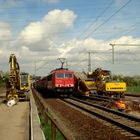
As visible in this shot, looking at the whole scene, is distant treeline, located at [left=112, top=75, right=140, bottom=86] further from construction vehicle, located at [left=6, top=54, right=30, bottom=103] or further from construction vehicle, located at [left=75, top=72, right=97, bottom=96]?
construction vehicle, located at [left=6, top=54, right=30, bottom=103]

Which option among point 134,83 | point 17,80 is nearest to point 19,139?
point 17,80

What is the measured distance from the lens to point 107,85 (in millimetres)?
46344

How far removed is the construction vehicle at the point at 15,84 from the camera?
41.5 m

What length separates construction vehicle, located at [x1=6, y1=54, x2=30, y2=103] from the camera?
41.5 meters

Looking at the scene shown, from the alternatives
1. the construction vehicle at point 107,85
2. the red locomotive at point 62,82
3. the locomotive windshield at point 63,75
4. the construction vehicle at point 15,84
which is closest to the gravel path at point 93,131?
the construction vehicle at point 15,84

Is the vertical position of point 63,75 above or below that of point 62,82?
above

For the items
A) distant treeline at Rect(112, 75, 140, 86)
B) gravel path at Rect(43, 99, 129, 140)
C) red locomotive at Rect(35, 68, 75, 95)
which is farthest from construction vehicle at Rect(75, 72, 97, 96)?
distant treeline at Rect(112, 75, 140, 86)

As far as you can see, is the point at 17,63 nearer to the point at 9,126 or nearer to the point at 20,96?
the point at 20,96

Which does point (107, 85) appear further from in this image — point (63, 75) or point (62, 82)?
point (63, 75)

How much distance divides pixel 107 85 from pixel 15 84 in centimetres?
951

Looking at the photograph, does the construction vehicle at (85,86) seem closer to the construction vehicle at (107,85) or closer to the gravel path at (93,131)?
the construction vehicle at (107,85)

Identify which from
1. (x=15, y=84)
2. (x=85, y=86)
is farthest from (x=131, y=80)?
(x=15, y=84)

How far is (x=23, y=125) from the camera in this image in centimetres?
2078

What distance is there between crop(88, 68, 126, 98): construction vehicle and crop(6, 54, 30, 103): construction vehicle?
8.06 metres
